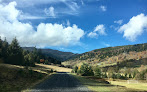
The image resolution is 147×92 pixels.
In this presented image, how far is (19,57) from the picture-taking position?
209ft

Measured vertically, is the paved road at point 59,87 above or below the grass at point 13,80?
A: below

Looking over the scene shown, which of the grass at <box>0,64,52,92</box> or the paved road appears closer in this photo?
the grass at <box>0,64,52,92</box>

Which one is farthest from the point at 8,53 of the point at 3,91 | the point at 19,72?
the point at 3,91

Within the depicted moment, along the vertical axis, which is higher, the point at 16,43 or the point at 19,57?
the point at 16,43

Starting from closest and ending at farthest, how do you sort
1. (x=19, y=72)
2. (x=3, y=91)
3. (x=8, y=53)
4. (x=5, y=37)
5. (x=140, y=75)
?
(x=3, y=91) < (x=19, y=72) < (x=8, y=53) < (x=5, y=37) < (x=140, y=75)

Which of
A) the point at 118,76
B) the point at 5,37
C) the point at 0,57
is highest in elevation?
the point at 5,37

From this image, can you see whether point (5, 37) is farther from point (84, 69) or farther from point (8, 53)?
point (84, 69)

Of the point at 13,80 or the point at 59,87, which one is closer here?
the point at 59,87

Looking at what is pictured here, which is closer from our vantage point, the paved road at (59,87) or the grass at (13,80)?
the grass at (13,80)

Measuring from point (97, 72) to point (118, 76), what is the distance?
119 ft

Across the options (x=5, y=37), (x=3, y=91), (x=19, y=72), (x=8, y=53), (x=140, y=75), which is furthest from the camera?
(x=140, y=75)

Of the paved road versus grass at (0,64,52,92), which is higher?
grass at (0,64,52,92)

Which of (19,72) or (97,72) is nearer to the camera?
(19,72)

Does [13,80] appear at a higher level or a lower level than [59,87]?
higher
